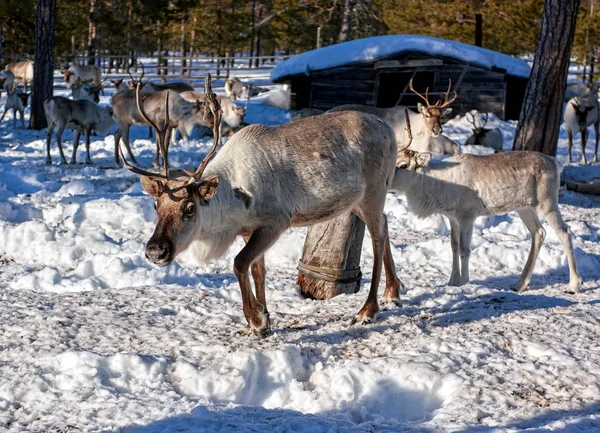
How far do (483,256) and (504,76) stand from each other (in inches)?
671

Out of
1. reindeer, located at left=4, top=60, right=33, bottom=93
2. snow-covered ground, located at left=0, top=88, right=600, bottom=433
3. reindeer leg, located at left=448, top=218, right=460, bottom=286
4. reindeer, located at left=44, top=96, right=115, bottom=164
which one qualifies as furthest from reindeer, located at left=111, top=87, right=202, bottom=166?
reindeer, located at left=4, top=60, right=33, bottom=93

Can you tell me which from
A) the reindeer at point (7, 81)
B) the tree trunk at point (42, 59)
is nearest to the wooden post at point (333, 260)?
the tree trunk at point (42, 59)

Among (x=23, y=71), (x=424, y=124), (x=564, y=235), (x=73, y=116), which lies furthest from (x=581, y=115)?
(x=23, y=71)

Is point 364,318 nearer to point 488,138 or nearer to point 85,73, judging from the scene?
point 488,138

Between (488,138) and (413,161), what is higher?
(413,161)

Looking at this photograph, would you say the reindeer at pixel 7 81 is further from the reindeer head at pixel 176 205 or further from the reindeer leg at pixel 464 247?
the reindeer head at pixel 176 205

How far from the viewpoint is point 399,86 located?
970 inches

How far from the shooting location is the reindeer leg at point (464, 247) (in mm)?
6836

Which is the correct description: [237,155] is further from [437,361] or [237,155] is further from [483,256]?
[483,256]

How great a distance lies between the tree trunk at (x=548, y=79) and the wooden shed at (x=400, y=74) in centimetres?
1093

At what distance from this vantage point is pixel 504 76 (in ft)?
76.8

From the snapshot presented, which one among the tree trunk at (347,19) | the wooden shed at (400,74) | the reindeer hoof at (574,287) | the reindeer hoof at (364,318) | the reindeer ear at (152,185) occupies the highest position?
the tree trunk at (347,19)

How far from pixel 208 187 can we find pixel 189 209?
0.54ft

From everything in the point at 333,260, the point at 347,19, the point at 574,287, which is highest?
the point at 347,19
